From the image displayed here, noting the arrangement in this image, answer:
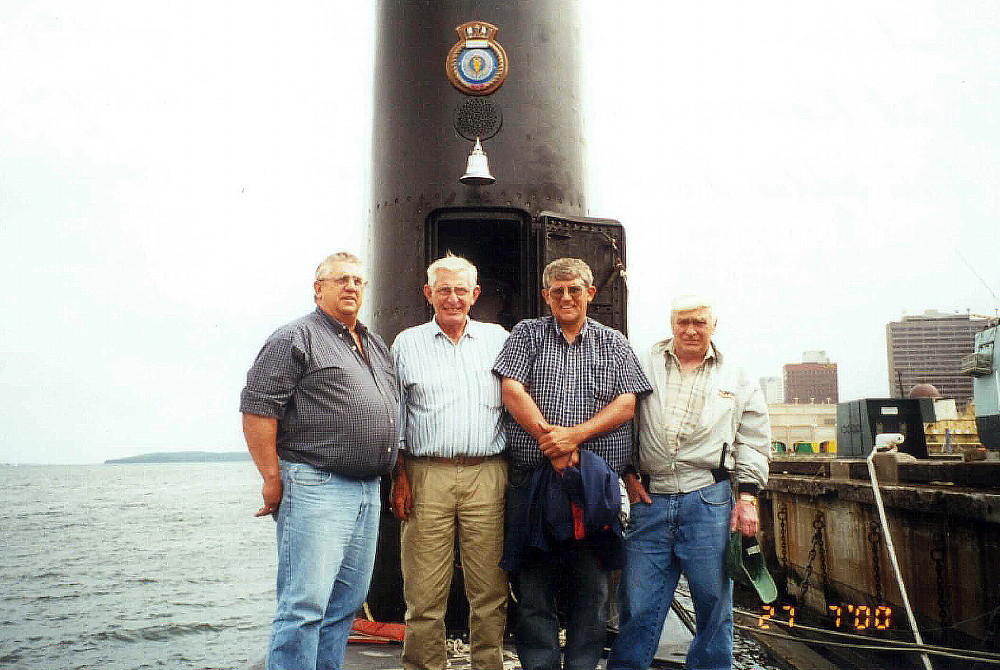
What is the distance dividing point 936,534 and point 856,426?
836cm

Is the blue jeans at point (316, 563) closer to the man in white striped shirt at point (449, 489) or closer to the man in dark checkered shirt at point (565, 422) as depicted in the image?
the man in white striped shirt at point (449, 489)

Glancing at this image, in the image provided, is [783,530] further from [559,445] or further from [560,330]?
[559,445]

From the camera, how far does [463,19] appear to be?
5992mm

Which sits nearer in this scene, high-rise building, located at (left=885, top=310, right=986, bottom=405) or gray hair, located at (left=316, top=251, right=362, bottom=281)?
gray hair, located at (left=316, top=251, right=362, bottom=281)

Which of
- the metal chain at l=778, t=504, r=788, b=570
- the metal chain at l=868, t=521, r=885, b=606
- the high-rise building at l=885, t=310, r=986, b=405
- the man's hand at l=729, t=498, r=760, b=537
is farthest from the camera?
the high-rise building at l=885, t=310, r=986, b=405

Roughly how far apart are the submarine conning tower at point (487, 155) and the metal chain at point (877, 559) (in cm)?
718

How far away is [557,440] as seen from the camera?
3633 mm

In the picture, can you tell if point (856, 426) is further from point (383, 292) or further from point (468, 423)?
point (468, 423)

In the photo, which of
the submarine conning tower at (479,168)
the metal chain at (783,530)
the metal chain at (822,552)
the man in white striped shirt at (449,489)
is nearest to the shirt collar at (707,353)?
the man in white striped shirt at (449,489)

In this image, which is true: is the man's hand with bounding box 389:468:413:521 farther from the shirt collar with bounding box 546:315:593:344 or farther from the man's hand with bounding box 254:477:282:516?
the shirt collar with bounding box 546:315:593:344

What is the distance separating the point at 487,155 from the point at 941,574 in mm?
7083

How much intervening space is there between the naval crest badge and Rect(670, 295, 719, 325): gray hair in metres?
2.60

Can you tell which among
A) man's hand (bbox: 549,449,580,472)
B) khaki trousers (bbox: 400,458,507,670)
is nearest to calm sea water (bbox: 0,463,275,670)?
A: khaki trousers (bbox: 400,458,507,670)

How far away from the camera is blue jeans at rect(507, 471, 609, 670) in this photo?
3709 mm
